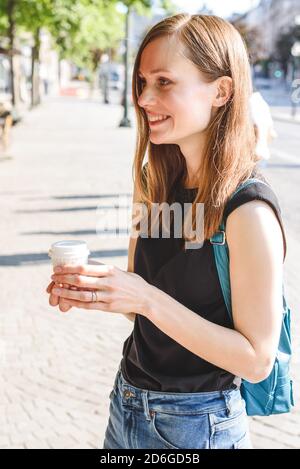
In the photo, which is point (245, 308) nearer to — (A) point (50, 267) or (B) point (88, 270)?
(B) point (88, 270)

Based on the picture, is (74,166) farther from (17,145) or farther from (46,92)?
(46,92)

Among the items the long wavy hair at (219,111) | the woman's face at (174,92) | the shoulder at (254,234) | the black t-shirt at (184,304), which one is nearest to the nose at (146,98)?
the woman's face at (174,92)

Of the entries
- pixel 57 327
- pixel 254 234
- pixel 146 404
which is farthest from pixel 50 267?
pixel 254 234

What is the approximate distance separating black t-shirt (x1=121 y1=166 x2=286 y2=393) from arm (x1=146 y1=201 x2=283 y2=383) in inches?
2.7

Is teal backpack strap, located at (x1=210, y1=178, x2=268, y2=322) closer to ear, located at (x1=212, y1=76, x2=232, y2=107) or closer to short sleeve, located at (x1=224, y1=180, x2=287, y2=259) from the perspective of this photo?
short sleeve, located at (x1=224, y1=180, x2=287, y2=259)

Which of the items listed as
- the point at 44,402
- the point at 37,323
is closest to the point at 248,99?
the point at 44,402

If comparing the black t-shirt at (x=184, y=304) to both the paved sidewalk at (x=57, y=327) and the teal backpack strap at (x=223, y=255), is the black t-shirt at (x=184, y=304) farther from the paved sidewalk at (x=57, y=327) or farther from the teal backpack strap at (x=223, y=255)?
the paved sidewalk at (x=57, y=327)

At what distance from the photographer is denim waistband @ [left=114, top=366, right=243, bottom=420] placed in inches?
63.0

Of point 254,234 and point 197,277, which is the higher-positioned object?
point 254,234

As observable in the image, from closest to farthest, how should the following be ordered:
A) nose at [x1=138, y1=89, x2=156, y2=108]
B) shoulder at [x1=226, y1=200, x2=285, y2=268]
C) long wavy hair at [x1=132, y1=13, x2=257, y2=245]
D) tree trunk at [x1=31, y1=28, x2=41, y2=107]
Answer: shoulder at [x1=226, y1=200, x2=285, y2=268] → long wavy hair at [x1=132, y1=13, x2=257, y2=245] → nose at [x1=138, y1=89, x2=156, y2=108] → tree trunk at [x1=31, y1=28, x2=41, y2=107]

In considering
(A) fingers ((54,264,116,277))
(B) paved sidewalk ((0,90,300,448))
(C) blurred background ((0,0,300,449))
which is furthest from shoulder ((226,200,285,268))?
(B) paved sidewalk ((0,90,300,448))

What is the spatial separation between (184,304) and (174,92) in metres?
0.49

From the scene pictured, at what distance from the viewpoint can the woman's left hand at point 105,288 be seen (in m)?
1.42

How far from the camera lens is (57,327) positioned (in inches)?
202
